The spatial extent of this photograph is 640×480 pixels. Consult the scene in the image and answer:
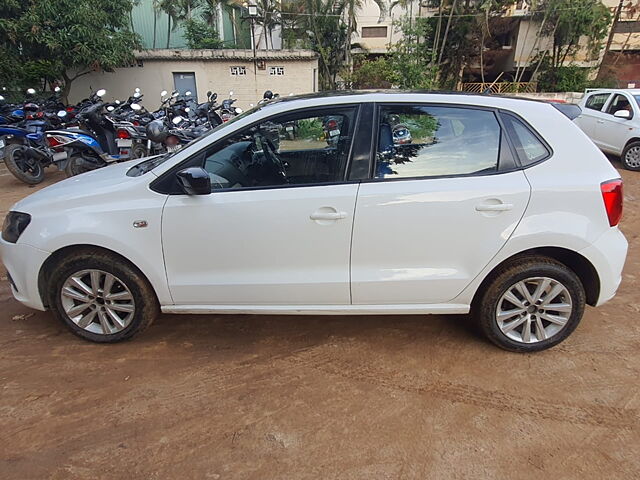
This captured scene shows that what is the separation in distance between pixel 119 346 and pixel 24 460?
937 millimetres

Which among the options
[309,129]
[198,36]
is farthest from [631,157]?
[198,36]

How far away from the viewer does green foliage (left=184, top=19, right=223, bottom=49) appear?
2022 cm

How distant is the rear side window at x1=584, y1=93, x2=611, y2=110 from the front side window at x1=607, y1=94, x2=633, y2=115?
0.24 m

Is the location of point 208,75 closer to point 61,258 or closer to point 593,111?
point 593,111

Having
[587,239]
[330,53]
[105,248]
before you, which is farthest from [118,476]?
[330,53]

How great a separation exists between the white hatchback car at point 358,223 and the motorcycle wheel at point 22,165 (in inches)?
217

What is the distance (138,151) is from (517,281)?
7217 millimetres

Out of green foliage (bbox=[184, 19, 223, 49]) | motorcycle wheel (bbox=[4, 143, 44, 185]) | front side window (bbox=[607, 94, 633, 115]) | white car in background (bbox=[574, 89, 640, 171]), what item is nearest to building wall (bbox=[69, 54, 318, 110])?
green foliage (bbox=[184, 19, 223, 49])

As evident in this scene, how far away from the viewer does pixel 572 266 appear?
2.78 metres

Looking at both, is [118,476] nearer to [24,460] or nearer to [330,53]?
[24,460]

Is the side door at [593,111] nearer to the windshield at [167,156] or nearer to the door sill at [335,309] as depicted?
the door sill at [335,309]

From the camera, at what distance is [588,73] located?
21938 mm

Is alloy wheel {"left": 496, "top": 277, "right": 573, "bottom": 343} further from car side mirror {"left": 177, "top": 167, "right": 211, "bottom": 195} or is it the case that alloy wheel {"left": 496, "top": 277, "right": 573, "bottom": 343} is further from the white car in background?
the white car in background

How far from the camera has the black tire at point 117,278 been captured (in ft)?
8.88
